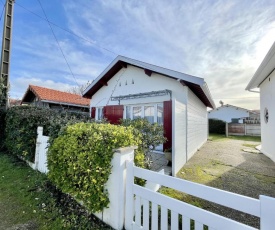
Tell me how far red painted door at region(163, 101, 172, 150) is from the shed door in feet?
8.90

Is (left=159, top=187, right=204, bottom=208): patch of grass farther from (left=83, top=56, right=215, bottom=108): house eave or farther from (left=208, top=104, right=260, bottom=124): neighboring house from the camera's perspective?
(left=208, top=104, right=260, bottom=124): neighboring house

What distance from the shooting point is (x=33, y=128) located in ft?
17.7

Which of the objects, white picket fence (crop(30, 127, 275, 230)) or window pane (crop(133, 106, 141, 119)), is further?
window pane (crop(133, 106, 141, 119))

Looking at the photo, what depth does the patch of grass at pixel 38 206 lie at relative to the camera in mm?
2738

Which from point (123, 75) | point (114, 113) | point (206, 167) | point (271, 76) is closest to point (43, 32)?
point (123, 75)

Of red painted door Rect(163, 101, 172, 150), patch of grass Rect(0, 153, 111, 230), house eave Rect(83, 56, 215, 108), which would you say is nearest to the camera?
patch of grass Rect(0, 153, 111, 230)

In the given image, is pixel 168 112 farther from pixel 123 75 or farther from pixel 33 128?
pixel 33 128

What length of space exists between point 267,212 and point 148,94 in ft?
23.7

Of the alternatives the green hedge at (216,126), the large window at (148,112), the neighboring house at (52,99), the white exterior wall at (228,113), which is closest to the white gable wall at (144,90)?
the large window at (148,112)

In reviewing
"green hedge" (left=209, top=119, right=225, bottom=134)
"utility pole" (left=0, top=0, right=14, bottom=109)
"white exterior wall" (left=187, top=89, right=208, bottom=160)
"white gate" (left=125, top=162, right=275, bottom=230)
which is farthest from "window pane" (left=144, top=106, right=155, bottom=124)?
"green hedge" (left=209, top=119, right=225, bottom=134)

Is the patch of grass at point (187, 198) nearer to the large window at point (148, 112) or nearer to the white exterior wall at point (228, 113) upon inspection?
the large window at point (148, 112)

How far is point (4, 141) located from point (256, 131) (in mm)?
24342

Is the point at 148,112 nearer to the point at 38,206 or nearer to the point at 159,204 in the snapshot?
the point at 38,206

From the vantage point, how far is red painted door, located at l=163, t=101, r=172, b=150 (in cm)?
735
